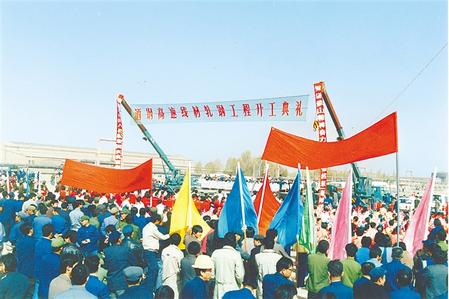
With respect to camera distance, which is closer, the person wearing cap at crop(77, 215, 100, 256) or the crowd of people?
the crowd of people

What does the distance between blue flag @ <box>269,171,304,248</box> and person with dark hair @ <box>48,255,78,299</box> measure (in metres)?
3.81

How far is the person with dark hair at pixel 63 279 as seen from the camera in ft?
16.1

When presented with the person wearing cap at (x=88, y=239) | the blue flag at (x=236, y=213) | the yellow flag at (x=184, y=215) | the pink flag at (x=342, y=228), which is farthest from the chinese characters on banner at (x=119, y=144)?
the pink flag at (x=342, y=228)

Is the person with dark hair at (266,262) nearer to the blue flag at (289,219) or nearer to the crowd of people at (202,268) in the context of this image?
the crowd of people at (202,268)

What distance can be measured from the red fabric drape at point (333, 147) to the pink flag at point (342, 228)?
1634mm

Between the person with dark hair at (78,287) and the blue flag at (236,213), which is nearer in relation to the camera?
the person with dark hair at (78,287)

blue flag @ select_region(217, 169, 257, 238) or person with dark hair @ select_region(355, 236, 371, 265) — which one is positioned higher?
blue flag @ select_region(217, 169, 257, 238)

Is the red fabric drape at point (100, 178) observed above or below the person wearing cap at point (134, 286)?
above

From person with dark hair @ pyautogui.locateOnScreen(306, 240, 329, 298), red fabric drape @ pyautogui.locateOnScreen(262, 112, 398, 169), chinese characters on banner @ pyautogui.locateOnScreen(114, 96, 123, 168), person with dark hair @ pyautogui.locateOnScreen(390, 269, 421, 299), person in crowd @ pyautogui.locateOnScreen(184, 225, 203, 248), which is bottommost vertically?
person with dark hair @ pyautogui.locateOnScreen(306, 240, 329, 298)

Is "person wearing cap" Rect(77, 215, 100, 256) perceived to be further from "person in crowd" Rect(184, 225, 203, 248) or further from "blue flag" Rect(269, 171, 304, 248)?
"blue flag" Rect(269, 171, 304, 248)

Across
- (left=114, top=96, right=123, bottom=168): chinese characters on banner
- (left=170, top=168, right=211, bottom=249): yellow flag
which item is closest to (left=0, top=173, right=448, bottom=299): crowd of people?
(left=170, top=168, right=211, bottom=249): yellow flag

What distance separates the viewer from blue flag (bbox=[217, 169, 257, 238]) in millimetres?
7867

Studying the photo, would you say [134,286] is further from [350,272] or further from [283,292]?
[350,272]

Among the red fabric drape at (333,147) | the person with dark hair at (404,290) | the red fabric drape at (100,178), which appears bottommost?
the person with dark hair at (404,290)
